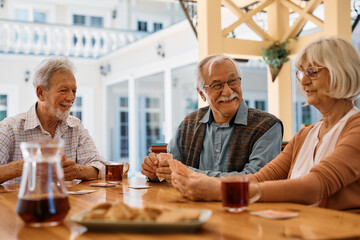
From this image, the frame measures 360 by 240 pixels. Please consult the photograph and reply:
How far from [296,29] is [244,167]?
3020 millimetres


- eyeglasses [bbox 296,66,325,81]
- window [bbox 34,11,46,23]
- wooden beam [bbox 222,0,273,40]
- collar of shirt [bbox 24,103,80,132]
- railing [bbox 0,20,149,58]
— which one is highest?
window [bbox 34,11,46,23]

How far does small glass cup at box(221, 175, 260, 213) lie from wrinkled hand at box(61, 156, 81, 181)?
41.5 inches

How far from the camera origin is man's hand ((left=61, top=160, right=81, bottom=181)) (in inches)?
82.1

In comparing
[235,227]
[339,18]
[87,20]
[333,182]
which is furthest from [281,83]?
[87,20]

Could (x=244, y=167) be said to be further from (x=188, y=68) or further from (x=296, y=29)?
(x=188, y=68)

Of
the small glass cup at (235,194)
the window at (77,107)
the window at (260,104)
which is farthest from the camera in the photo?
the window at (77,107)

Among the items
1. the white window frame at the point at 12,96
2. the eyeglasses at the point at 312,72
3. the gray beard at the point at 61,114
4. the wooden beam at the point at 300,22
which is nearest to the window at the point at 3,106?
the white window frame at the point at 12,96

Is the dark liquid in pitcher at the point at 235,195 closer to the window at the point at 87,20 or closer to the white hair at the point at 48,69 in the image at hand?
the white hair at the point at 48,69

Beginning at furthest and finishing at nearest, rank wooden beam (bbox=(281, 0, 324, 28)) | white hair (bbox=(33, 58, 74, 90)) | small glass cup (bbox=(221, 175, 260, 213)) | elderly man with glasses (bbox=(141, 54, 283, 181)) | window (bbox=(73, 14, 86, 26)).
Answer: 1. window (bbox=(73, 14, 86, 26))
2. wooden beam (bbox=(281, 0, 324, 28))
3. white hair (bbox=(33, 58, 74, 90))
4. elderly man with glasses (bbox=(141, 54, 283, 181))
5. small glass cup (bbox=(221, 175, 260, 213))

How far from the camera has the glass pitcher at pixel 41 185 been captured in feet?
3.54

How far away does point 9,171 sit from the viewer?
2.03m

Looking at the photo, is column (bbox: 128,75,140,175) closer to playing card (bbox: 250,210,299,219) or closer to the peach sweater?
the peach sweater

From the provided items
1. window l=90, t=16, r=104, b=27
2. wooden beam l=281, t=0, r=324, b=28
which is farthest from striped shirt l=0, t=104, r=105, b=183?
window l=90, t=16, r=104, b=27

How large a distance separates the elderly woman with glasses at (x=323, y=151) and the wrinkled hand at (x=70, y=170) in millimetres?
701
